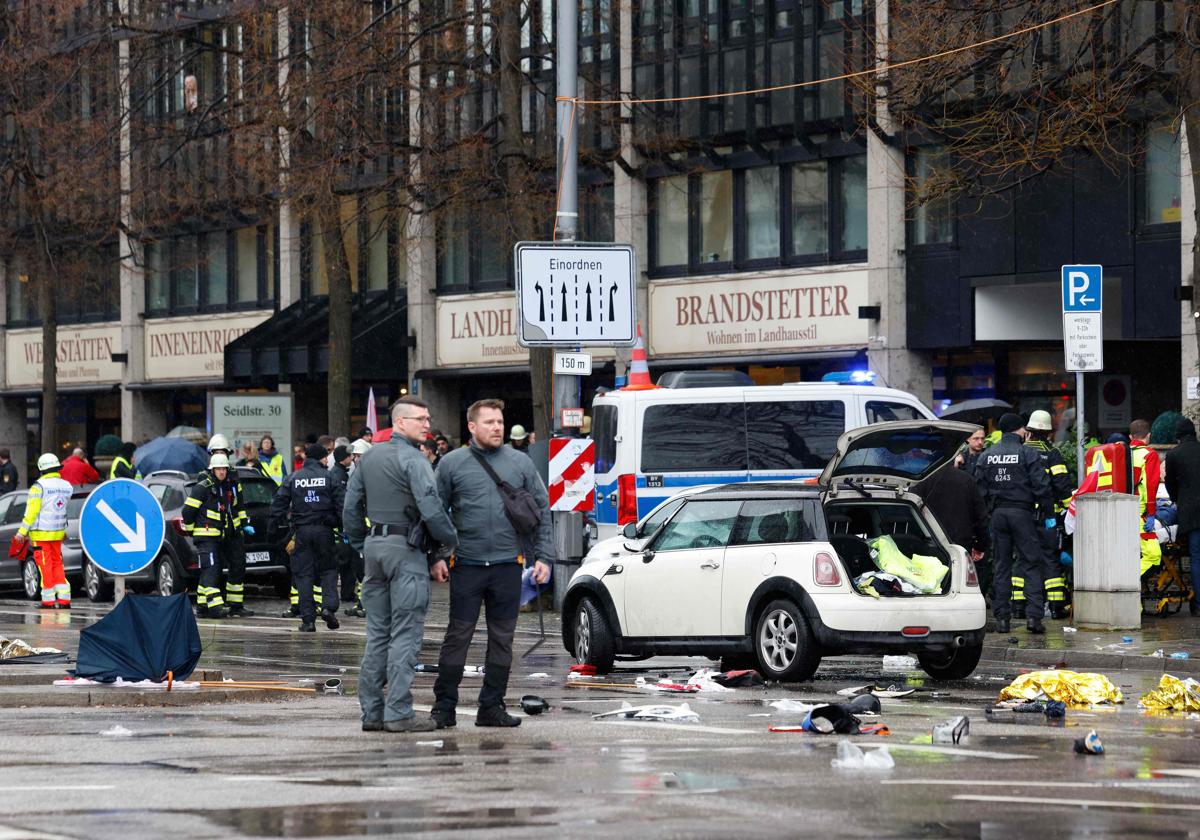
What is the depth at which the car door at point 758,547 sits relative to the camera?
619 inches

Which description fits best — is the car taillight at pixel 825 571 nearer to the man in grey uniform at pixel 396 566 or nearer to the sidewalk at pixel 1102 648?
the sidewalk at pixel 1102 648

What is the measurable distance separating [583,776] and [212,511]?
14.6 m

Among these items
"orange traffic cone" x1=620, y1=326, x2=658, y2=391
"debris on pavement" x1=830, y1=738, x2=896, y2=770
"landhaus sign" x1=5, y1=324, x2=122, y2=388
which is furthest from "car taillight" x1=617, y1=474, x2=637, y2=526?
"landhaus sign" x1=5, y1=324, x2=122, y2=388

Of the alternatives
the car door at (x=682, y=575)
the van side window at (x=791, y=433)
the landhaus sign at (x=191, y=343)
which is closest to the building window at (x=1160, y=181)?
the van side window at (x=791, y=433)

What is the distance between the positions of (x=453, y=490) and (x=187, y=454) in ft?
66.0

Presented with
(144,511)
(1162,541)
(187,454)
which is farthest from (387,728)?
(187,454)

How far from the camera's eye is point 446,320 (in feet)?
135

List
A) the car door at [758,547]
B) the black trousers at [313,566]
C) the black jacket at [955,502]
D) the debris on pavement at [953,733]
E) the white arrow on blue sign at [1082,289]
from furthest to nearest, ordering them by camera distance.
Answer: the black trousers at [313,566] < the white arrow on blue sign at [1082,289] < the black jacket at [955,502] < the car door at [758,547] < the debris on pavement at [953,733]

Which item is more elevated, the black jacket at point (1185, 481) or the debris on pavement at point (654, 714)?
the black jacket at point (1185, 481)

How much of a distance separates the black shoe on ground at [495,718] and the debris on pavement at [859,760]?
8.13ft

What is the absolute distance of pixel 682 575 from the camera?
1633 centimetres

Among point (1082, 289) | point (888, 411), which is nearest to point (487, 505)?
point (1082, 289)

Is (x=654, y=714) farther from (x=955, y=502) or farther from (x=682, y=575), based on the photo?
(x=955, y=502)

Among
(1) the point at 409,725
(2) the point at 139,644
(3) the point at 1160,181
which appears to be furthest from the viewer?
(3) the point at 1160,181
